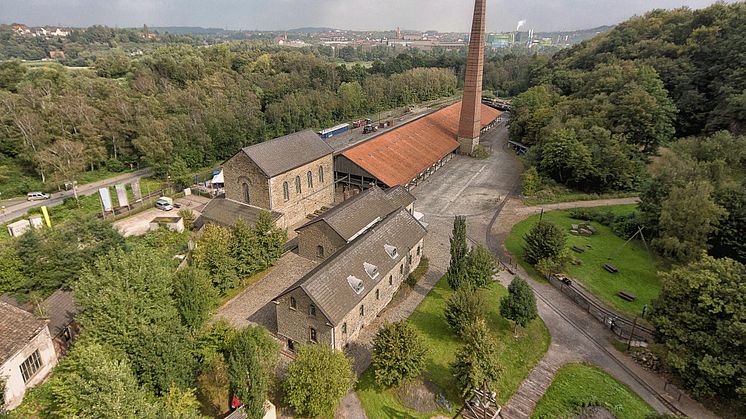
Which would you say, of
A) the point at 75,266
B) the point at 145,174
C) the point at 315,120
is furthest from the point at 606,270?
the point at 315,120

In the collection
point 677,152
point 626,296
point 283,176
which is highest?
point 677,152

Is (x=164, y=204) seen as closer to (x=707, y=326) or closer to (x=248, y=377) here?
(x=248, y=377)

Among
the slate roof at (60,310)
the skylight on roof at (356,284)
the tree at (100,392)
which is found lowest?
the slate roof at (60,310)

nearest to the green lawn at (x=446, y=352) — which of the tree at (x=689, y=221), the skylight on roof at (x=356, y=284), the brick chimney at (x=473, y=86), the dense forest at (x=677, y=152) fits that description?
the skylight on roof at (x=356, y=284)

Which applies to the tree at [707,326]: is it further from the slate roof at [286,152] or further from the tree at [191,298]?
the slate roof at [286,152]

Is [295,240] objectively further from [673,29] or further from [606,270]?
[673,29]

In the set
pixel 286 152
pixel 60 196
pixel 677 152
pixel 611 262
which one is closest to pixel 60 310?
pixel 286 152

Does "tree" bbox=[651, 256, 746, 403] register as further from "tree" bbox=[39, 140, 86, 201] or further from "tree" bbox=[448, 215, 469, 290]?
"tree" bbox=[39, 140, 86, 201]

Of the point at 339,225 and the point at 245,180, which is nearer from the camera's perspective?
the point at 339,225
